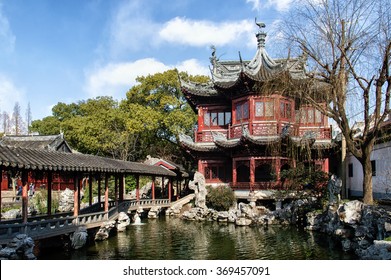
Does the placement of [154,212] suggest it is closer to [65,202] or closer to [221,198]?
[221,198]

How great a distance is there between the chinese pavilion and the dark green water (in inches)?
174

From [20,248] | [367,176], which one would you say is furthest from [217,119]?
[20,248]

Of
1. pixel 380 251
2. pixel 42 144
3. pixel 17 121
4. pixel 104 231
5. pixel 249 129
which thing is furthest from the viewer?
pixel 17 121

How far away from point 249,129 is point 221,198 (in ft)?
13.3

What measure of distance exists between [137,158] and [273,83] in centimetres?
2293

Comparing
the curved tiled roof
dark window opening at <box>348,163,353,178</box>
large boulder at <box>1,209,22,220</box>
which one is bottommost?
large boulder at <box>1,209,22,220</box>

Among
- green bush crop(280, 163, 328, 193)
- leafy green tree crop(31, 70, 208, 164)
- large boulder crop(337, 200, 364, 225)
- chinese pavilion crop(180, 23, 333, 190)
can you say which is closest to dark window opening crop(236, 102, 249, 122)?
chinese pavilion crop(180, 23, 333, 190)

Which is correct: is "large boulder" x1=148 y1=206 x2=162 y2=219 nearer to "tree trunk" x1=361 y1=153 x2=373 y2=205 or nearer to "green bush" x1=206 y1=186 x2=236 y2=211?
"green bush" x1=206 y1=186 x2=236 y2=211

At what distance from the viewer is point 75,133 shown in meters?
31.1

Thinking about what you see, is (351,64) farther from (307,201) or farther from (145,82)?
(145,82)

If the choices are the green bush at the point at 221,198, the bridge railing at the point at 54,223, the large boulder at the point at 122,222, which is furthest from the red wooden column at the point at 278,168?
the large boulder at the point at 122,222

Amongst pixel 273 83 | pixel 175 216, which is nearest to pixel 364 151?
pixel 273 83

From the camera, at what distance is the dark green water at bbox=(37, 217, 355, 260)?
32.2ft

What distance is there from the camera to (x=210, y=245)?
37.5 ft
